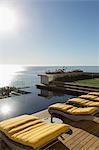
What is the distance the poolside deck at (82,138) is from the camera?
3693mm

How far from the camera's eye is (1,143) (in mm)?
3766

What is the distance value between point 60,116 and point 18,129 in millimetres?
2022

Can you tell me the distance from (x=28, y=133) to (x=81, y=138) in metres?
1.43

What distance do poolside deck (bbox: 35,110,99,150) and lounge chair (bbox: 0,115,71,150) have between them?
345 mm

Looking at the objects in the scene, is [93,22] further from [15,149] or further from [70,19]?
[15,149]

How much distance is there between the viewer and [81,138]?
162 inches

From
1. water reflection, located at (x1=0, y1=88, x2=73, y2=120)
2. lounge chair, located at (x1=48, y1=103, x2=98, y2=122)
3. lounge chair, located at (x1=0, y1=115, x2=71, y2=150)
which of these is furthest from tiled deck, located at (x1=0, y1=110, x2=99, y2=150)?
water reflection, located at (x1=0, y1=88, x2=73, y2=120)

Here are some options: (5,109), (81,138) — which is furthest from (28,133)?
(5,109)

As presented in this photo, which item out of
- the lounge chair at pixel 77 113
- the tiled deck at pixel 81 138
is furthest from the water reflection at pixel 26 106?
the tiled deck at pixel 81 138

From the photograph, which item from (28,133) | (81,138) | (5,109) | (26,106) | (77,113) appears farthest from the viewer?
(26,106)

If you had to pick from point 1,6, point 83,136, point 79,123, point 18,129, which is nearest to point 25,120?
point 18,129

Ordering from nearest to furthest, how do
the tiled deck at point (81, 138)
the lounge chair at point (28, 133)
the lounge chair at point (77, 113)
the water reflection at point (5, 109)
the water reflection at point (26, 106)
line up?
the lounge chair at point (28, 133) → the tiled deck at point (81, 138) → the lounge chair at point (77, 113) → the water reflection at point (26, 106) → the water reflection at point (5, 109)

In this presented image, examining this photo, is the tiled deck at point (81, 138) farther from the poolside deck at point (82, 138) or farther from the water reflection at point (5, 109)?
the water reflection at point (5, 109)

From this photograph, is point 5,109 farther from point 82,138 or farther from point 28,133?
point 28,133
